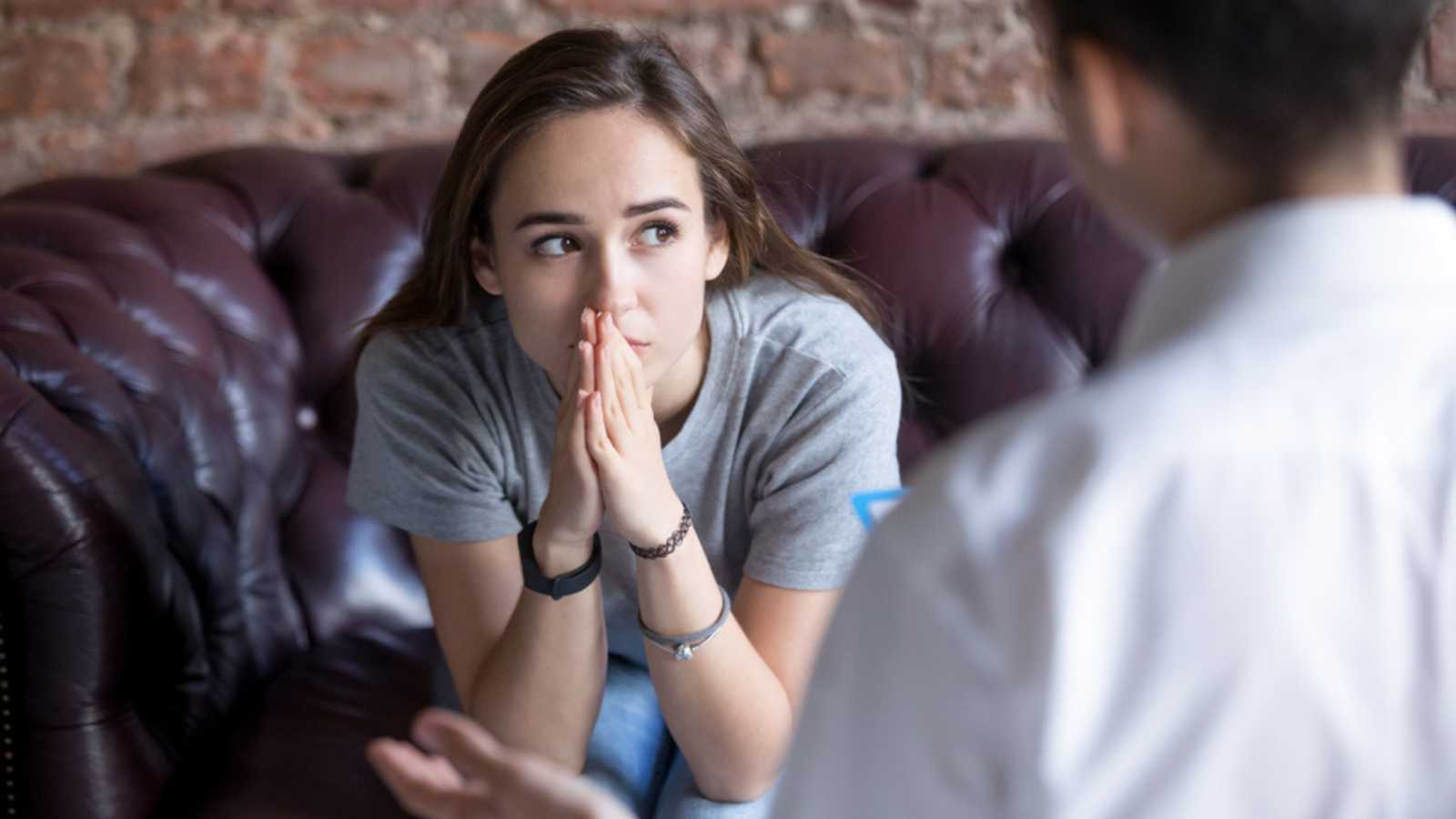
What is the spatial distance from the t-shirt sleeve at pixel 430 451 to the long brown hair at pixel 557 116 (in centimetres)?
6

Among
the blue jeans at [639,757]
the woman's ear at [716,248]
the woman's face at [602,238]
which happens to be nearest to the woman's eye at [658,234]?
the woman's face at [602,238]

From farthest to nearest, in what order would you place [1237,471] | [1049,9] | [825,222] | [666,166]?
[825,222] → [666,166] → [1049,9] → [1237,471]

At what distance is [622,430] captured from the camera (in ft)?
4.01

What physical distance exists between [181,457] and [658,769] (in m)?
0.64

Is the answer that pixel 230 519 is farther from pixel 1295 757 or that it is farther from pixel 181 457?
pixel 1295 757

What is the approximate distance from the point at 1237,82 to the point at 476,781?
1.67ft

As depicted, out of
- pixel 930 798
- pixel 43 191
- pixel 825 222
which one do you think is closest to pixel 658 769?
pixel 825 222

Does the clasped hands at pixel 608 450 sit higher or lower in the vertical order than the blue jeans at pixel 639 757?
higher

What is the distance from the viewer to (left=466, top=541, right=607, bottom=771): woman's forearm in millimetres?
1312

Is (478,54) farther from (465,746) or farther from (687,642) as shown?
(465,746)

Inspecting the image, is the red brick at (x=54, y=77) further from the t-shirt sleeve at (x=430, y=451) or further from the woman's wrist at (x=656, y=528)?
the woman's wrist at (x=656, y=528)

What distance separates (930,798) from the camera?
0.58 metres

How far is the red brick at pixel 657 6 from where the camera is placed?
2.15m

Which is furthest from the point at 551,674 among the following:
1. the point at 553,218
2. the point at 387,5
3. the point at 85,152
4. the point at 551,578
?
the point at 85,152
